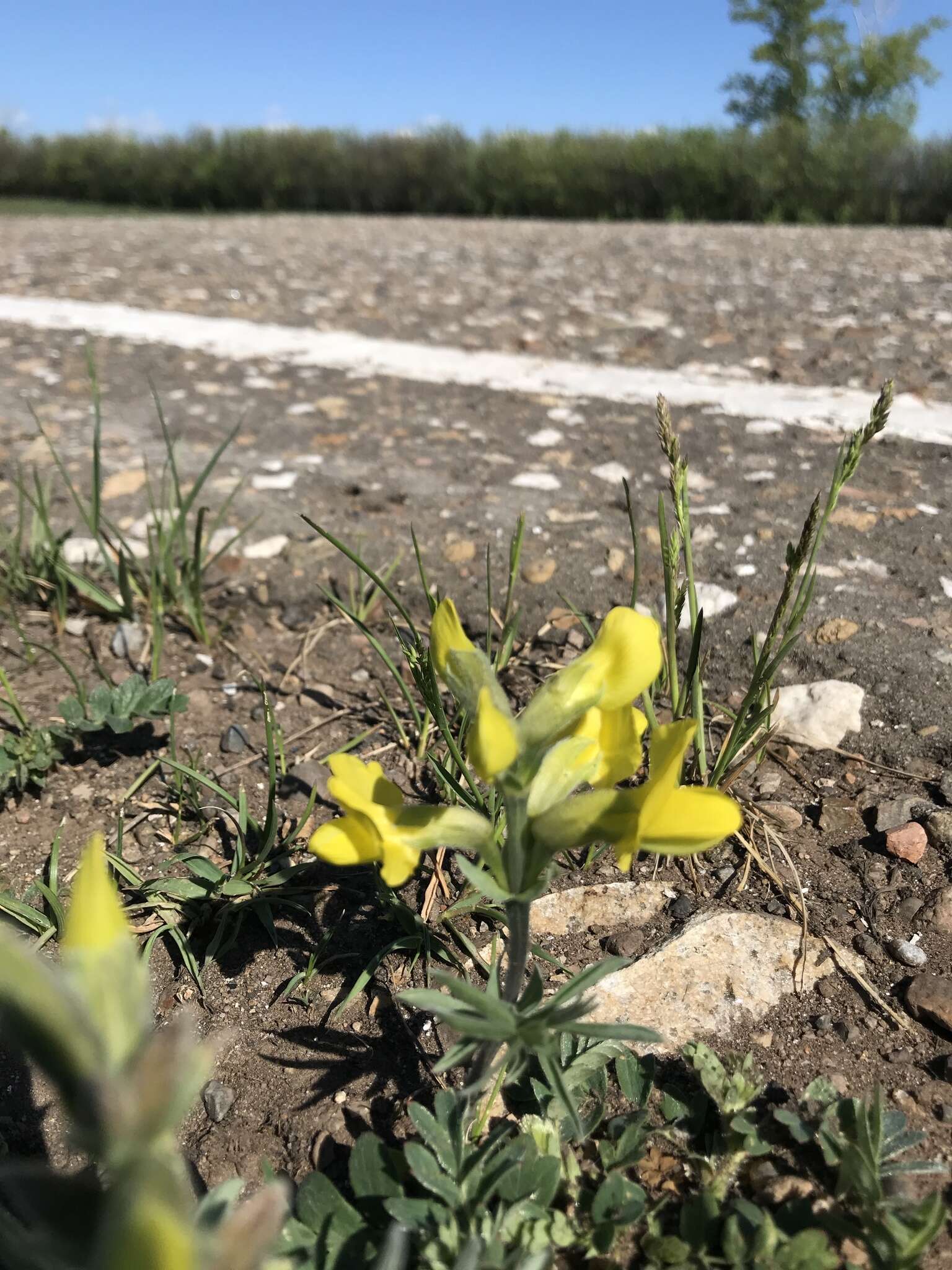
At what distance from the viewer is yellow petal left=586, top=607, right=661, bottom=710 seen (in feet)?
3.17

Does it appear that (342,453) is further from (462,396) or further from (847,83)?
(847,83)

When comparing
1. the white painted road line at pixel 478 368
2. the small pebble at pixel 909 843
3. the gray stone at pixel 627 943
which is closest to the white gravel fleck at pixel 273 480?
the white painted road line at pixel 478 368

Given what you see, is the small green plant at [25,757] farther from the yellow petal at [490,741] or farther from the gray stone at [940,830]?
the gray stone at [940,830]

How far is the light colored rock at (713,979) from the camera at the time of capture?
52.7 inches

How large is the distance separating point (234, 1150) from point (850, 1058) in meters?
0.83

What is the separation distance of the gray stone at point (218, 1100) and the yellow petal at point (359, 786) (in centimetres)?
58

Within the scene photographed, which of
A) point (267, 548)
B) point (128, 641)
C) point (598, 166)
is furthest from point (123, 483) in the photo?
point (598, 166)

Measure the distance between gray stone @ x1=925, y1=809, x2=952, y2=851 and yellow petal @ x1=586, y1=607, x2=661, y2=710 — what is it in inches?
34.7

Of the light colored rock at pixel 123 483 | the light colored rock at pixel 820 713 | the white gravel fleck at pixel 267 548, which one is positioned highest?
the light colored rock at pixel 123 483

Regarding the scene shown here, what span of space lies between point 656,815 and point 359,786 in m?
0.30

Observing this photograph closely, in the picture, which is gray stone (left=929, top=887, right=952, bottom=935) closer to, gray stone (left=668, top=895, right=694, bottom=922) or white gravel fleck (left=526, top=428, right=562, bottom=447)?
gray stone (left=668, top=895, right=694, bottom=922)

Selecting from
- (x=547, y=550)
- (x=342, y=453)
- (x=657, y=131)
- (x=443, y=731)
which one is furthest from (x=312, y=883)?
(x=657, y=131)

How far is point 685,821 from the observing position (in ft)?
2.87

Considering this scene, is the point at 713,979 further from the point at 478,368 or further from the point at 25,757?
the point at 478,368
